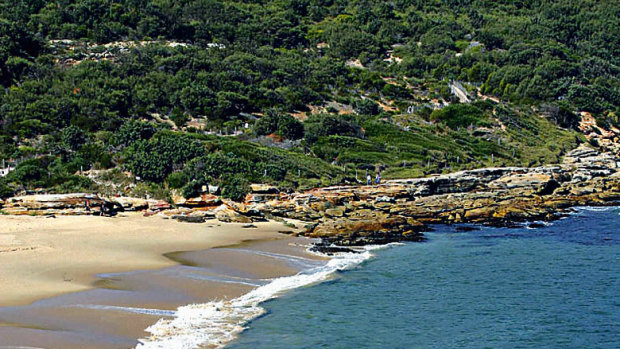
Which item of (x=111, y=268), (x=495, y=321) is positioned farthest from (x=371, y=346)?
(x=111, y=268)

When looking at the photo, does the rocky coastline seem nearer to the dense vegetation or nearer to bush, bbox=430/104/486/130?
the dense vegetation

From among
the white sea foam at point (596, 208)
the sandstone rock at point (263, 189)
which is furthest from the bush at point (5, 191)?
the white sea foam at point (596, 208)

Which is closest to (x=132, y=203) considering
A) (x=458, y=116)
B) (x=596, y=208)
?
(x=596, y=208)

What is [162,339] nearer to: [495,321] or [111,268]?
[111,268]

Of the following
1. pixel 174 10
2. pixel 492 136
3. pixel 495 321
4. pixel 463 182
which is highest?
pixel 174 10

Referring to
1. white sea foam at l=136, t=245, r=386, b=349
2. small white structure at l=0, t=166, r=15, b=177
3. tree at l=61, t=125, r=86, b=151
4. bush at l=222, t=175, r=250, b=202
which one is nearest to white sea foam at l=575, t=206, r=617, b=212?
bush at l=222, t=175, r=250, b=202

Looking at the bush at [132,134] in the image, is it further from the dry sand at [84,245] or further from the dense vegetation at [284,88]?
the dry sand at [84,245]
